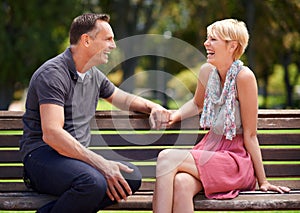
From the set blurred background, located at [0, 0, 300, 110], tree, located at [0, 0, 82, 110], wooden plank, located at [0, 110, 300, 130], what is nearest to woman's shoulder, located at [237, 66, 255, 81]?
wooden plank, located at [0, 110, 300, 130]

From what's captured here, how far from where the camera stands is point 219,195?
14.2 feet

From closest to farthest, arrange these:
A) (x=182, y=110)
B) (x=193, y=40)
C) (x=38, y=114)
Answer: (x=38, y=114)
(x=182, y=110)
(x=193, y=40)

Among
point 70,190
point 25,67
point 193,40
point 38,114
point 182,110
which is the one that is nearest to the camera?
point 70,190

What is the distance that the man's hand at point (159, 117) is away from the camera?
4.86 metres

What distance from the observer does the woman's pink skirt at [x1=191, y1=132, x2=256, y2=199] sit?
14.2 ft

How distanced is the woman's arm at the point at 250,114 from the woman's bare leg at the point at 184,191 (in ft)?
1.44

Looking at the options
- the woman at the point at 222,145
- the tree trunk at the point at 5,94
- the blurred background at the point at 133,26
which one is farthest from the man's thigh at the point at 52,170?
the tree trunk at the point at 5,94

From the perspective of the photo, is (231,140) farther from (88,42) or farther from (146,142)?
(88,42)

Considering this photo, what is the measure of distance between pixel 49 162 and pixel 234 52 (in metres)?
1.38

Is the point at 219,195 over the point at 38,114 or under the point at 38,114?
under

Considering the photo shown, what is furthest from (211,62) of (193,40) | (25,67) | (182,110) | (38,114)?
(193,40)

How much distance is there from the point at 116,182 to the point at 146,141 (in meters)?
0.86

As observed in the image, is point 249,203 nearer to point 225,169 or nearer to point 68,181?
point 225,169

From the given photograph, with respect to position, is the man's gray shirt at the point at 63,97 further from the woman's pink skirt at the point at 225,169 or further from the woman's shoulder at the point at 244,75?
the woman's shoulder at the point at 244,75
